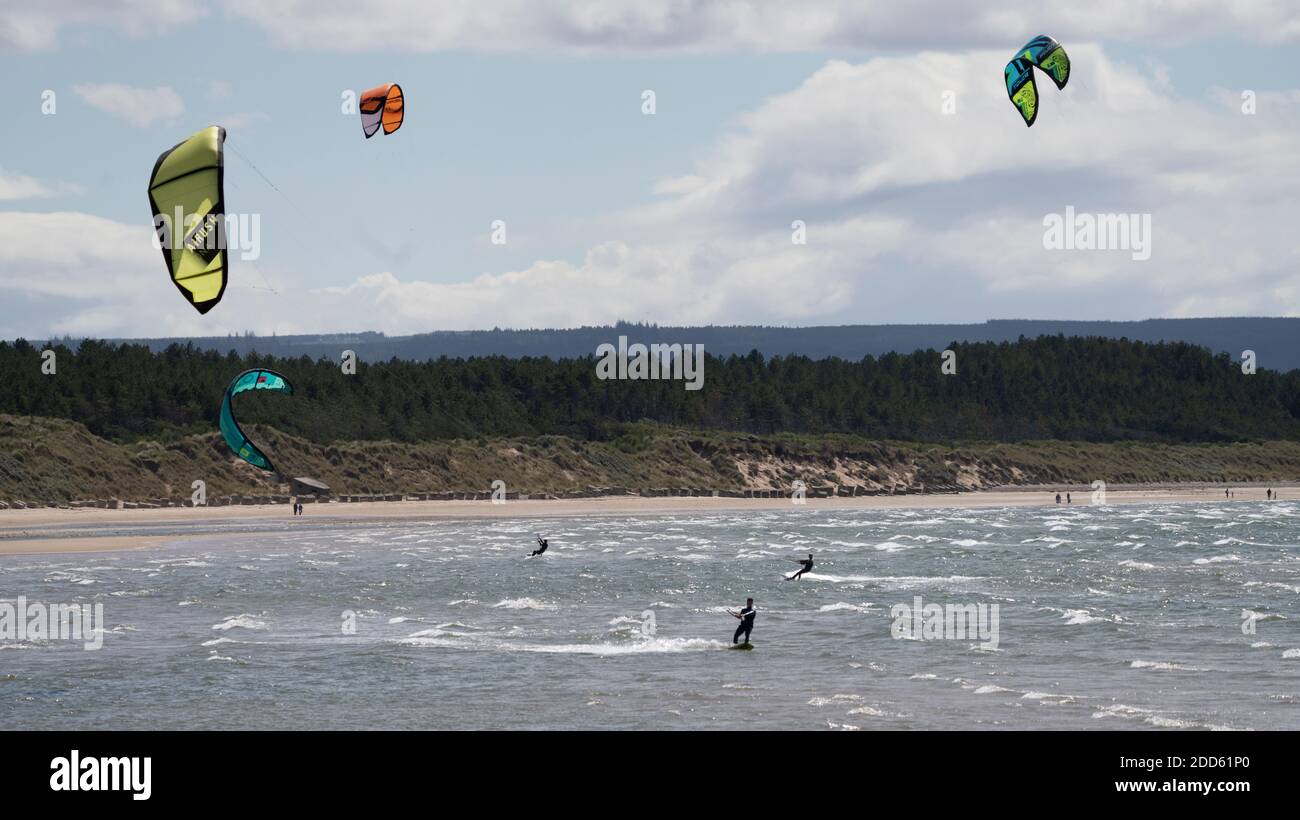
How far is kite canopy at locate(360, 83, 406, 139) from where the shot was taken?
43750mm

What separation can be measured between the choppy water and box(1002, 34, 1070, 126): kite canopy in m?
12.6

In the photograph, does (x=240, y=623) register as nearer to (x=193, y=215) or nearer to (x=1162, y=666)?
(x=193, y=215)

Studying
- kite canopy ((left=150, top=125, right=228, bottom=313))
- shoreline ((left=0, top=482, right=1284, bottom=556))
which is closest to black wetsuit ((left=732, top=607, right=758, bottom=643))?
kite canopy ((left=150, top=125, right=228, bottom=313))

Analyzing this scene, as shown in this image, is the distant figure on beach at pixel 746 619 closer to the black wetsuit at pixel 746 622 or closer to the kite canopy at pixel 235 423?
the black wetsuit at pixel 746 622

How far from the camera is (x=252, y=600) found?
3391 centimetres

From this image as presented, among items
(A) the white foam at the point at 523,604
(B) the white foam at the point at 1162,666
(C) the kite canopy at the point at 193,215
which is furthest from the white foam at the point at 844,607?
(C) the kite canopy at the point at 193,215

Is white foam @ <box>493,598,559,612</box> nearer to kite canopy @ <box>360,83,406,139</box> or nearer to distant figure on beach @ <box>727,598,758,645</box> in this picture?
distant figure on beach @ <box>727,598,758,645</box>

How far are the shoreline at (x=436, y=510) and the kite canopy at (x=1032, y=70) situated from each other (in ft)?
91.2

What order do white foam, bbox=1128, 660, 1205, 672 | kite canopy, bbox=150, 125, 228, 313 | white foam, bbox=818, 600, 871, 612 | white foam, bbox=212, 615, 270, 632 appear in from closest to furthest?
kite canopy, bbox=150, 125, 228, 313 < white foam, bbox=1128, 660, 1205, 672 < white foam, bbox=212, 615, 270, 632 < white foam, bbox=818, 600, 871, 612

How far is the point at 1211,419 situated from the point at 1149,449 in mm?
14002

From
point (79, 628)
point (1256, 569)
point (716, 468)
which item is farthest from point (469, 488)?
point (79, 628)

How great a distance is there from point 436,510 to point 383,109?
3011 cm

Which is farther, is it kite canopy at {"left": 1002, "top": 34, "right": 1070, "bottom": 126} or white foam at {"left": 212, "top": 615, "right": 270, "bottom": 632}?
kite canopy at {"left": 1002, "top": 34, "right": 1070, "bottom": 126}
